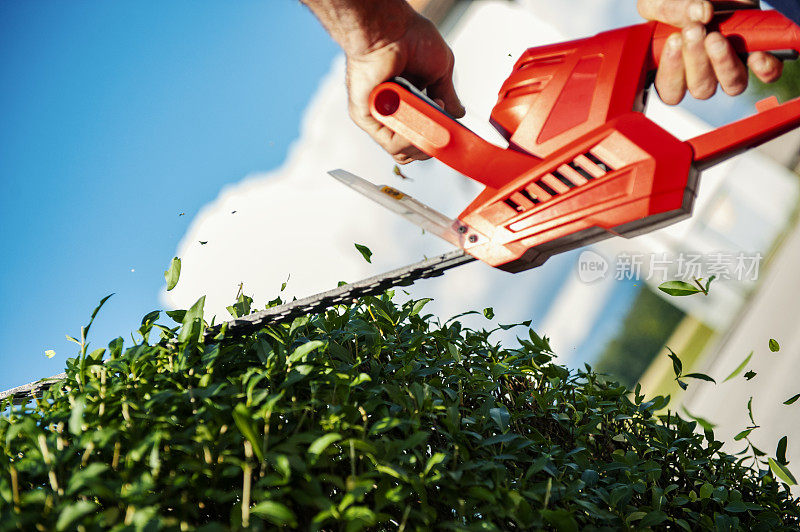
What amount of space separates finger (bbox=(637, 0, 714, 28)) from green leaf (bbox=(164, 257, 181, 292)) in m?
0.91

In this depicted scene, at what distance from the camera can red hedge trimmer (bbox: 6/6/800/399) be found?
0.78 m

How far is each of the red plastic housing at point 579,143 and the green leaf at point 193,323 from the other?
48 centimetres

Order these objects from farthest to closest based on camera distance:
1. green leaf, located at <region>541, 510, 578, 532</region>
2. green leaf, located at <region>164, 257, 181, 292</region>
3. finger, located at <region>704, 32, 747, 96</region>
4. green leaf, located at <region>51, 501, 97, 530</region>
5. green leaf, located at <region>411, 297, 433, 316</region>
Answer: finger, located at <region>704, 32, 747, 96</region> < green leaf, located at <region>411, 297, 433, 316</region> < green leaf, located at <region>164, 257, 181, 292</region> < green leaf, located at <region>541, 510, 578, 532</region> < green leaf, located at <region>51, 501, 97, 530</region>

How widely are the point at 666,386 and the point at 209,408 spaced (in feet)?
6.18

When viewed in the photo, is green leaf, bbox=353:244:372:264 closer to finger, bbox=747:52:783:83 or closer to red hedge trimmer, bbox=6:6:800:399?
red hedge trimmer, bbox=6:6:800:399

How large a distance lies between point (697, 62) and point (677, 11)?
0.33ft

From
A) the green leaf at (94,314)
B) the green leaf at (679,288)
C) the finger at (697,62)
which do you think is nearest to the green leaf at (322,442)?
the green leaf at (94,314)

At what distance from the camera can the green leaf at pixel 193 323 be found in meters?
0.52

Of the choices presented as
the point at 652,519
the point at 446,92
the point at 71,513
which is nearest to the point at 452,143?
the point at 446,92

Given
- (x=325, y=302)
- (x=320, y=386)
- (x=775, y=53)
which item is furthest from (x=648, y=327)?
(x=320, y=386)

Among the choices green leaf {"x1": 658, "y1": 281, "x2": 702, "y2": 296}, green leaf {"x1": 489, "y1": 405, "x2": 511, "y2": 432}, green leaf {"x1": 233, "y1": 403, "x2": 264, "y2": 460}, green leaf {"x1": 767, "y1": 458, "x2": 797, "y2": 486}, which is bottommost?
green leaf {"x1": 233, "y1": 403, "x2": 264, "y2": 460}

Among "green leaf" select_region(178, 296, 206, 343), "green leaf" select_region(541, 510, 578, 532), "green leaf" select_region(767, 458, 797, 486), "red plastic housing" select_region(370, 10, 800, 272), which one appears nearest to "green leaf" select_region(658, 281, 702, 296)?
"red plastic housing" select_region(370, 10, 800, 272)

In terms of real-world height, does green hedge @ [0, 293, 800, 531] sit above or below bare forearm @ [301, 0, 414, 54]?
below

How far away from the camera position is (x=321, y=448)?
393 mm
